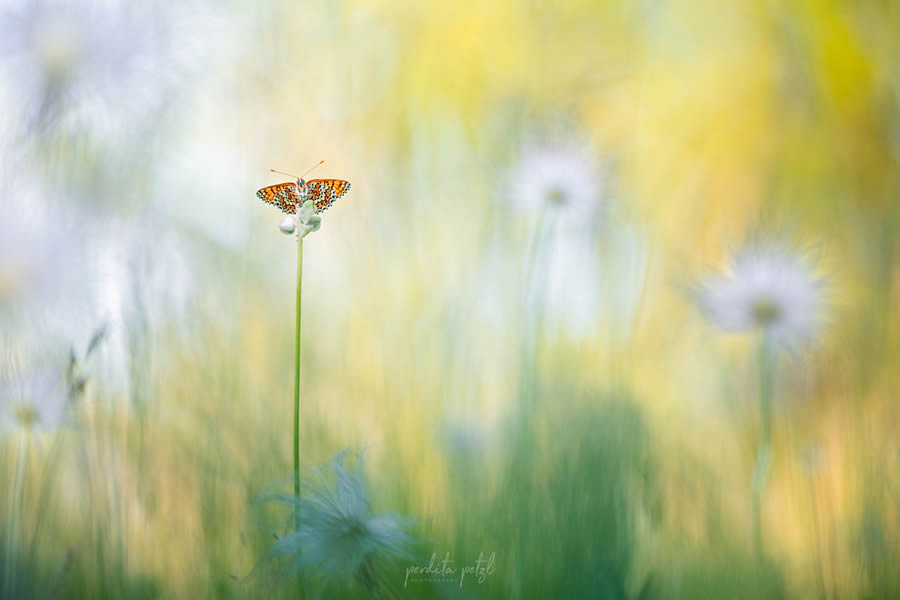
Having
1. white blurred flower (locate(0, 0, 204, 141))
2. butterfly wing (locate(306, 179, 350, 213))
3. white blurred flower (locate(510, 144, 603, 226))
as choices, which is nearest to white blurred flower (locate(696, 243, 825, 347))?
white blurred flower (locate(510, 144, 603, 226))

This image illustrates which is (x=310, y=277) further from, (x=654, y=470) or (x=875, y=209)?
(x=875, y=209)

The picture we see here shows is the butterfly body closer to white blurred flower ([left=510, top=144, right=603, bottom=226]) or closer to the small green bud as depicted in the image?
the small green bud

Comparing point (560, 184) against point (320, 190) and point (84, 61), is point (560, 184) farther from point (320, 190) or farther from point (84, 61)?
point (84, 61)

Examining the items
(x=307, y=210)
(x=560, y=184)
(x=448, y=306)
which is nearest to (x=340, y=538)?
(x=307, y=210)

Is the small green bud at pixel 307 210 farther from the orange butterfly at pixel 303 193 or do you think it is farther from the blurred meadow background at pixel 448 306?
the blurred meadow background at pixel 448 306

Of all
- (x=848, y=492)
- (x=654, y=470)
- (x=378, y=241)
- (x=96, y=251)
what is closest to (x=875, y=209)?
(x=848, y=492)

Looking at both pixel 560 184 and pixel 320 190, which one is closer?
pixel 320 190

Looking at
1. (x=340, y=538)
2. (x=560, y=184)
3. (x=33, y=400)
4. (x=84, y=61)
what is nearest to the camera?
(x=340, y=538)
